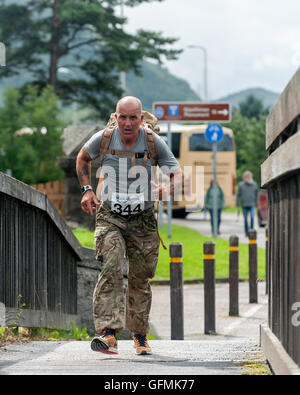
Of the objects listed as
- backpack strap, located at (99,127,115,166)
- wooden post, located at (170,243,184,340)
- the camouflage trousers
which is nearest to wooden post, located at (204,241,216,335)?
wooden post, located at (170,243,184,340)

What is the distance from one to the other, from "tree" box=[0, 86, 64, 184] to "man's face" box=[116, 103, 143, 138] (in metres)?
14.5

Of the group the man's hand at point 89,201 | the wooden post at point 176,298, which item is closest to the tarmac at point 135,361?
the man's hand at point 89,201

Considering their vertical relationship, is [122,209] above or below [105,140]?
below

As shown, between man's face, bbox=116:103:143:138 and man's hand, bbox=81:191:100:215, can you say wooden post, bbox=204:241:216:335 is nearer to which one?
man's hand, bbox=81:191:100:215

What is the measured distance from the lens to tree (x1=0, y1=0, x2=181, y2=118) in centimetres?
3634

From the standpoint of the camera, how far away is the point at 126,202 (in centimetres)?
566

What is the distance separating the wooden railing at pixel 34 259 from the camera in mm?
6438

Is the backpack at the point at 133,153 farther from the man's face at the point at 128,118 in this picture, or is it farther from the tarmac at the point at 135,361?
the tarmac at the point at 135,361

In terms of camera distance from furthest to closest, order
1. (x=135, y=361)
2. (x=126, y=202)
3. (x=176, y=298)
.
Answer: (x=176, y=298) → (x=126, y=202) → (x=135, y=361)

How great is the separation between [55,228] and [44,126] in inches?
590

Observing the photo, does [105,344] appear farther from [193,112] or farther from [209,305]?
[193,112]

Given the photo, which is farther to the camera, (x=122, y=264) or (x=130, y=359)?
(x=122, y=264)

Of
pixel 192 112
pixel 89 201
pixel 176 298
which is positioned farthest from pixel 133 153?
pixel 192 112

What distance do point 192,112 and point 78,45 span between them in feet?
61.5
